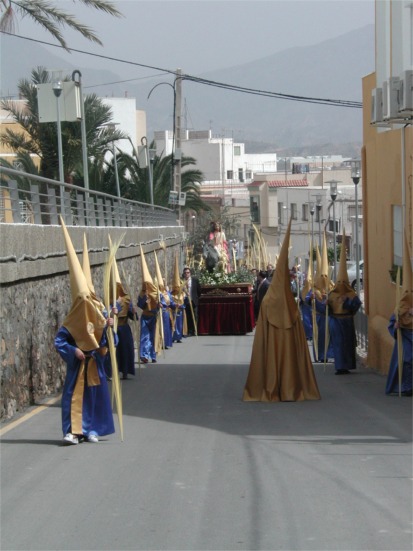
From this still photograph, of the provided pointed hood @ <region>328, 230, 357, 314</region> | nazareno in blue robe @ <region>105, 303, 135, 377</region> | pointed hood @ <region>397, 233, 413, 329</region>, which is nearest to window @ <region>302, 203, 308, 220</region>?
pointed hood @ <region>328, 230, 357, 314</region>

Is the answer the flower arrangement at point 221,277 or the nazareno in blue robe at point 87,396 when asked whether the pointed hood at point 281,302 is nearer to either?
the nazareno in blue robe at point 87,396

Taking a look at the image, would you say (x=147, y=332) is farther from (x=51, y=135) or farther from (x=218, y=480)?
(x=218, y=480)

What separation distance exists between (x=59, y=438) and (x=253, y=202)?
7022 cm

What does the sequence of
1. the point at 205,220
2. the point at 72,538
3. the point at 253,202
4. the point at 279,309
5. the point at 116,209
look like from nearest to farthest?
the point at 72,538 → the point at 279,309 → the point at 116,209 → the point at 205,220 → the point at 253,202

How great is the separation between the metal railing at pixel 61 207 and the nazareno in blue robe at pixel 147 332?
2212 millimetres

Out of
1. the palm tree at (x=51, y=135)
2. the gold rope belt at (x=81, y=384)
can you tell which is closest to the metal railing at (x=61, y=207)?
the palm tree at (x=51, y=135)

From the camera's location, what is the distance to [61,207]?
751 inches

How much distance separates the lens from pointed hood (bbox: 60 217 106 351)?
38.5 feet

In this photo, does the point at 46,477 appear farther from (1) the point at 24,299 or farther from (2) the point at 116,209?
(2) the point at 116,209

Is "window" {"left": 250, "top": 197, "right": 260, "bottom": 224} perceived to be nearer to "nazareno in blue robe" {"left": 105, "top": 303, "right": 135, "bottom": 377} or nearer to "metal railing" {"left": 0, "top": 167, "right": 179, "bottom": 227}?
"metal railing" {"left": 0, "top": 167, "right": 179, "bottom": 227}

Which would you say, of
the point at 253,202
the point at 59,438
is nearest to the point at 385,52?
the point at 59,438

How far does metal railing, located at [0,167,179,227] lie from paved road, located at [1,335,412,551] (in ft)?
9.90

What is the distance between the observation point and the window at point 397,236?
20.5 m

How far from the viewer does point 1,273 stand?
45.1 ft
